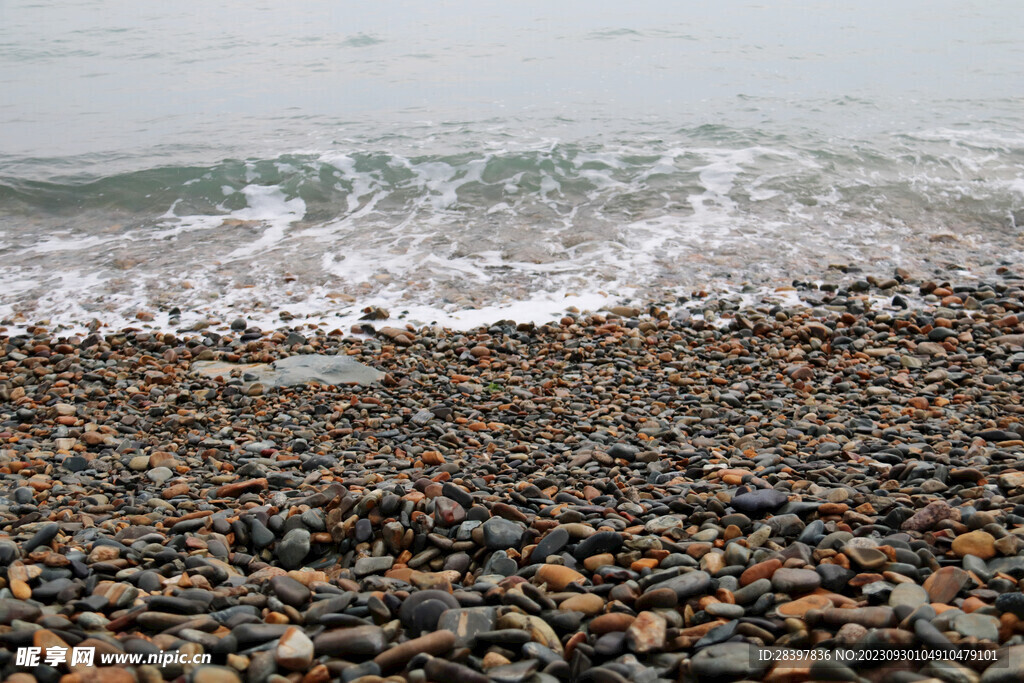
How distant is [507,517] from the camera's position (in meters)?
2.92

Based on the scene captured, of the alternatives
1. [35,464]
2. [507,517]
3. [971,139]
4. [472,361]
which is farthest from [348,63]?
[507,517]

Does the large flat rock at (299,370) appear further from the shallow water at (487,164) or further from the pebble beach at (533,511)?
the shallow water at (487,164)

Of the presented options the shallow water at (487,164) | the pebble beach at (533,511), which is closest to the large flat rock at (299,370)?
the pebble beach at (533,511)

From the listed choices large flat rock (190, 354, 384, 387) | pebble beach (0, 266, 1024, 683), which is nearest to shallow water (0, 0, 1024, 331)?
large flat rock (190, 354, 384, 387)

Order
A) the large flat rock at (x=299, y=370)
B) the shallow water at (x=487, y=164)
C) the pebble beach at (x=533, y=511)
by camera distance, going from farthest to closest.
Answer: the shallow water at (x=487, y=164) < the large flat rock at (x=299, y=370) < the pebble beach at (x=533, y=511)

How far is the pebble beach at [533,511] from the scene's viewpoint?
207 cm

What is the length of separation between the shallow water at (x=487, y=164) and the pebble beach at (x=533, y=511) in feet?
6.64

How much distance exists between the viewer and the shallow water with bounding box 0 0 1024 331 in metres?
7.98

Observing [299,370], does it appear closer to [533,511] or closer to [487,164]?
[533,511]

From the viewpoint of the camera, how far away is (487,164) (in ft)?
38.5

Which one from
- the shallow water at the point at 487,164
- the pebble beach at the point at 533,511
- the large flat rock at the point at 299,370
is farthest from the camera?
the shallow water at the point at 487,164

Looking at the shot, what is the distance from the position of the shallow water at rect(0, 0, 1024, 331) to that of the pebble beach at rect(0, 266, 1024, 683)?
2023 millimetres

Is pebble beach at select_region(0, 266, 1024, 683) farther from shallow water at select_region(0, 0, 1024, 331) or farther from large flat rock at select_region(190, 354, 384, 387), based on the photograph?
shallow water at select_region(0, 0, 1024, 331)

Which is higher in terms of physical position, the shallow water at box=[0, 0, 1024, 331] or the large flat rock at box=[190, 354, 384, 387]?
the shallow water at box=[0, 0, 1024, 331]
